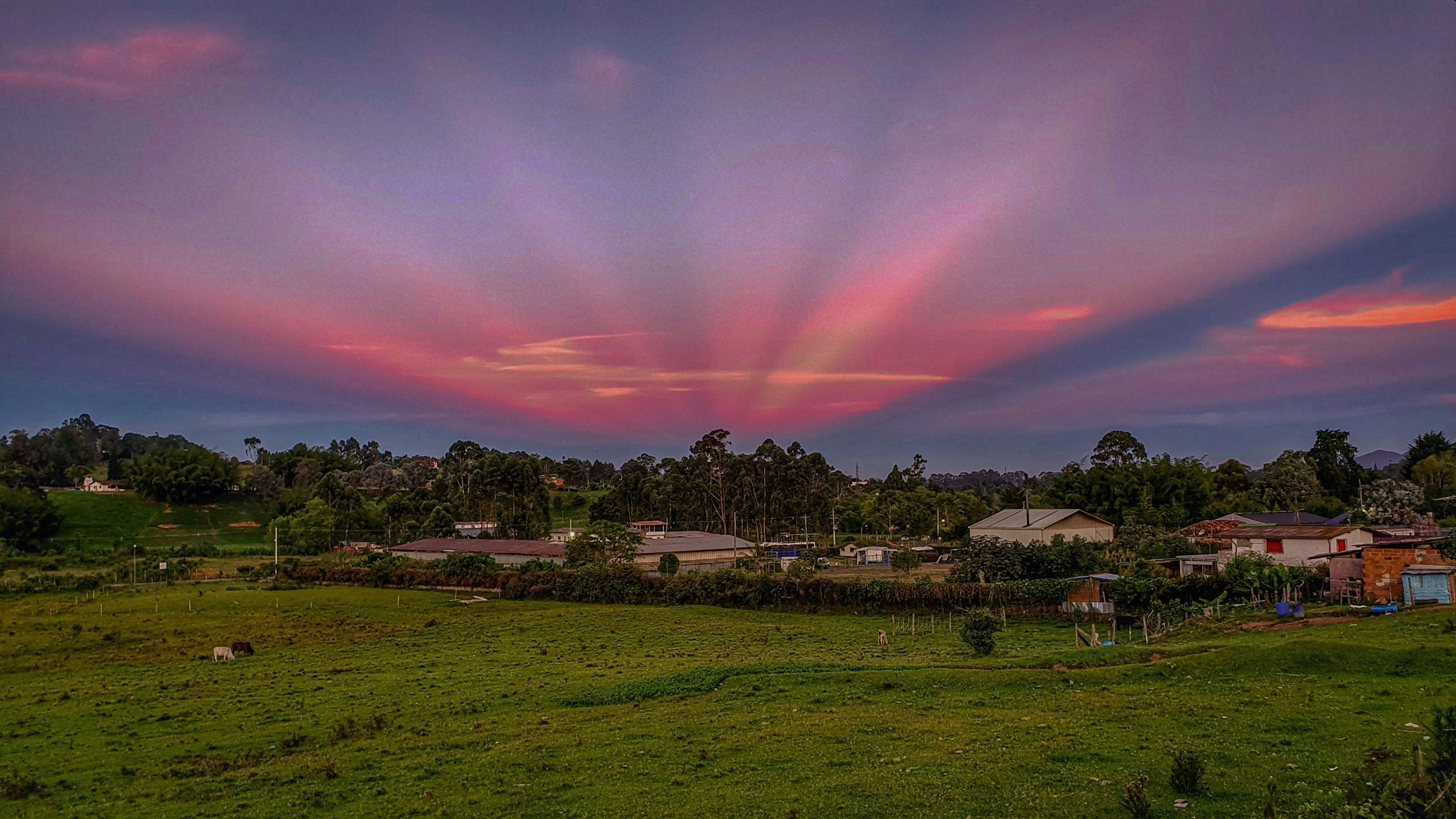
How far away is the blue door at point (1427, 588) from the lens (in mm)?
33062

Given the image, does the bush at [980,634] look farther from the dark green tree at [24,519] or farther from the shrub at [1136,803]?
the dark green tree at [24,519]

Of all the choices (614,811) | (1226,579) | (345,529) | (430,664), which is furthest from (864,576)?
(345,529)

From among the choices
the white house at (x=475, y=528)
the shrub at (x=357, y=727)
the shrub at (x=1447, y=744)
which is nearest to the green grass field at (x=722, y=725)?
the shrub at (x=357, y=727)

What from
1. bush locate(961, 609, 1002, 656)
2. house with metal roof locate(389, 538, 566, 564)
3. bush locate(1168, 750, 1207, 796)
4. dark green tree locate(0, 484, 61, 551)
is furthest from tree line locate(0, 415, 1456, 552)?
bush locate(1168, 750, 1207, 796)

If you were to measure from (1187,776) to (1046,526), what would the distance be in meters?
76.7

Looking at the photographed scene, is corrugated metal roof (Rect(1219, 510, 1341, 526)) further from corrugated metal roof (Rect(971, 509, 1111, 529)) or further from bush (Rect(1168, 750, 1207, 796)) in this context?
bush (Rect(1168, 750, 1207, 796))

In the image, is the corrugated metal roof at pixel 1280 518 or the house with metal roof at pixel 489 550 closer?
the corrugated metal roof at pixel 1280 518

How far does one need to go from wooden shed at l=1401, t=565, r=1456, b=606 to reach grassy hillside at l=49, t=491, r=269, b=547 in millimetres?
134342

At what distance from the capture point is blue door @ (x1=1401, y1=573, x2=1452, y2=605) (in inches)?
1302

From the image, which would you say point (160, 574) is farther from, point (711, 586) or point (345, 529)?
point (711, 586)

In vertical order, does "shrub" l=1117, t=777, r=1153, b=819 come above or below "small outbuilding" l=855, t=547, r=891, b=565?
above

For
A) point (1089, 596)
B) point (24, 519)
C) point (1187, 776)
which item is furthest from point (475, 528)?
point (1187, 776)

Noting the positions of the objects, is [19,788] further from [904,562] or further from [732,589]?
[904,562]

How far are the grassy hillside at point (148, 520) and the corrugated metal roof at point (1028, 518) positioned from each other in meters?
107
